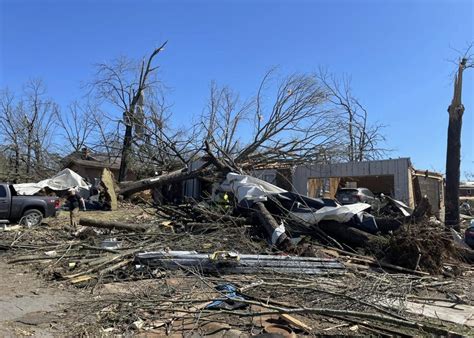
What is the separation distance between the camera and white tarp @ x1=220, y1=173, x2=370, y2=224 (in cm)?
1074

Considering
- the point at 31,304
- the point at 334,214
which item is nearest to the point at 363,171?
the point at 334,214

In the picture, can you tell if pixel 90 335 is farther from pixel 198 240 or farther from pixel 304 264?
pixel 198 240

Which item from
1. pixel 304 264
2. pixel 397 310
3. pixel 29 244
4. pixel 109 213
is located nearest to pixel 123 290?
pixel 304 264

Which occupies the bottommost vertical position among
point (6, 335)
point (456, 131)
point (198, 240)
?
point (6, 335)

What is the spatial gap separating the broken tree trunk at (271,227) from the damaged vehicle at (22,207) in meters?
8.44

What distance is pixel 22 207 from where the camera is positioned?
15641 millimetres

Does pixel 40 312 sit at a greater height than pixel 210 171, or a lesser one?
lesser

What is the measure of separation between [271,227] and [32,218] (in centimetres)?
954

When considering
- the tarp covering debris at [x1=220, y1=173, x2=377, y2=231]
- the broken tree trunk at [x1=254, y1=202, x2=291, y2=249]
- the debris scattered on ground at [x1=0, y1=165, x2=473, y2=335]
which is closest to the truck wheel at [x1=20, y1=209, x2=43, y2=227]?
the debris scattered on ground at [x1=0, y1=165, x2=473, y2=335]

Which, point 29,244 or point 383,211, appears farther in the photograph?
point 383,211

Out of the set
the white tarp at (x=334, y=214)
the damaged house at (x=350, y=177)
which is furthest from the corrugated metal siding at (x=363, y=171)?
the white tarp at (x=334, y=214)

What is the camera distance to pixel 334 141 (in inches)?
989

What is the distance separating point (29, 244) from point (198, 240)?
399cm

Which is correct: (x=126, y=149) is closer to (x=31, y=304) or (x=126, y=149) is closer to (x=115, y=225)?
(x=115, y=225)
